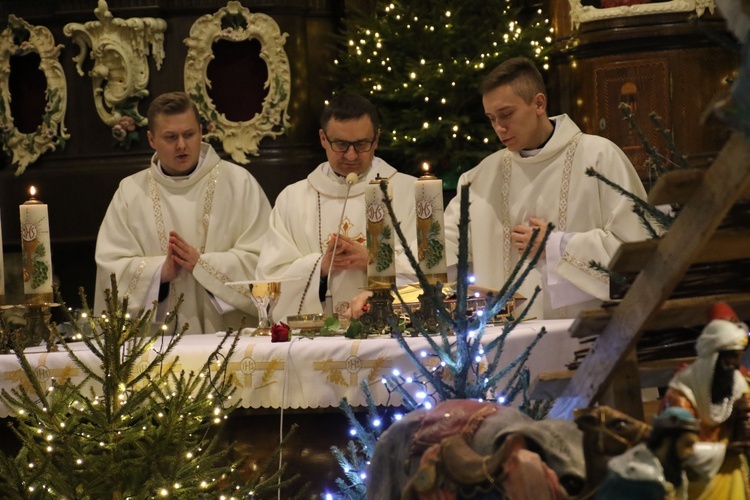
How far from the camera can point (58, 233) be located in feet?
28.1

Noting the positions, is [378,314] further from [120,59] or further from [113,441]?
[120,59]

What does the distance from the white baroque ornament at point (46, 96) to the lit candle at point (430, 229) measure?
4.37m

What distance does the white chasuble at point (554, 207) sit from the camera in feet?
17.9

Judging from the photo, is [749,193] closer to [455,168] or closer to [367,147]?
[367,147]

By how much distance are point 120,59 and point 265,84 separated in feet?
3.12

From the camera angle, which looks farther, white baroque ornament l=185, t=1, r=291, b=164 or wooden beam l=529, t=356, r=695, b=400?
white baroque ornament l=185, t=1, r=291, b=164

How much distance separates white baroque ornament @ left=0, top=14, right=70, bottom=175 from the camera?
844cm

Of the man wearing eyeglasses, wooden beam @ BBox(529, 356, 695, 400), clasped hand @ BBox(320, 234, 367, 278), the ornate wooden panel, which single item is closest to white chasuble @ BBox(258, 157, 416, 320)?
the man wearing eyeglasses

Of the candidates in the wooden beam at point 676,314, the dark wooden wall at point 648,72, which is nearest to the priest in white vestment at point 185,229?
the dark wooden wall at point 648,72

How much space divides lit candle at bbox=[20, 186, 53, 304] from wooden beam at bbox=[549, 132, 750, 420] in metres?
3.12

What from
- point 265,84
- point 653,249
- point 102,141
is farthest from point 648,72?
point 653,249

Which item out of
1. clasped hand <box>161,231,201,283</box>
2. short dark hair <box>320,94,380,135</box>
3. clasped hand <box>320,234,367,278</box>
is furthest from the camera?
clasped hand <box>161,231,201,283</box>

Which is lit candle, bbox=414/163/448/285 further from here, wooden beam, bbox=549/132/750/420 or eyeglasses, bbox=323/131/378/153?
wooden beam, bbox=549/132/750/420

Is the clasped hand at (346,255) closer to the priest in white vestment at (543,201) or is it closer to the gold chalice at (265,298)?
the priest in white vestment at (543,201)
